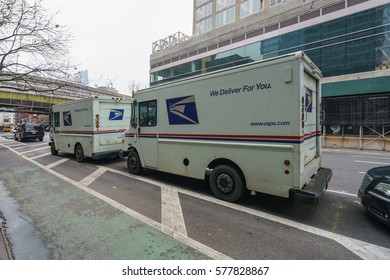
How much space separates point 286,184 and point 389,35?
20.2 m

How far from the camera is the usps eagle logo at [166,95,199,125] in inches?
200

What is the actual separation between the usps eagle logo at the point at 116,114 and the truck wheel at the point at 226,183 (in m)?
6.34

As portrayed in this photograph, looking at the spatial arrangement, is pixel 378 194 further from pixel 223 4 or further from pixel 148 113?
pixel 223 4

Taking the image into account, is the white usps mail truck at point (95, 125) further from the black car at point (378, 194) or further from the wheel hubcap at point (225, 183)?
the black car at point (378, 194)

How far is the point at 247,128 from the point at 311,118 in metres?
1.68

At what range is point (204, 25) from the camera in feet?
124

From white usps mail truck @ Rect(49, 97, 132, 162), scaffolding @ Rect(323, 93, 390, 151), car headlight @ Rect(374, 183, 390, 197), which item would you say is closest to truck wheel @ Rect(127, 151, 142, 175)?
white usps mail truck @ Rect(49, 97, 132, 162)

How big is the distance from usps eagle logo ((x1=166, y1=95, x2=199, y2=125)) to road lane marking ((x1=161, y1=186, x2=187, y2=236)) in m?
1.96

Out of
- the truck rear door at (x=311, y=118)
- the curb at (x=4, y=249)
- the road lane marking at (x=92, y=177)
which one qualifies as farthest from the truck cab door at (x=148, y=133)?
the truck rear door at (x=311, y=118)

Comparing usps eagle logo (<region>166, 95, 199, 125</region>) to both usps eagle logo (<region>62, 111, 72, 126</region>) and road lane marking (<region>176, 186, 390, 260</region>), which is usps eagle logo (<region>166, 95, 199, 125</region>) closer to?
road lane marking (<region>176, 186, 390, 260</region>)

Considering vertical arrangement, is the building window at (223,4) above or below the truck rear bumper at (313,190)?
above

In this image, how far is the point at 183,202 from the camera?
15.3 feet

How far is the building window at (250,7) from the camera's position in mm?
29275

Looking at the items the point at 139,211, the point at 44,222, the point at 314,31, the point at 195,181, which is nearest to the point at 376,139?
the point at 314,31
